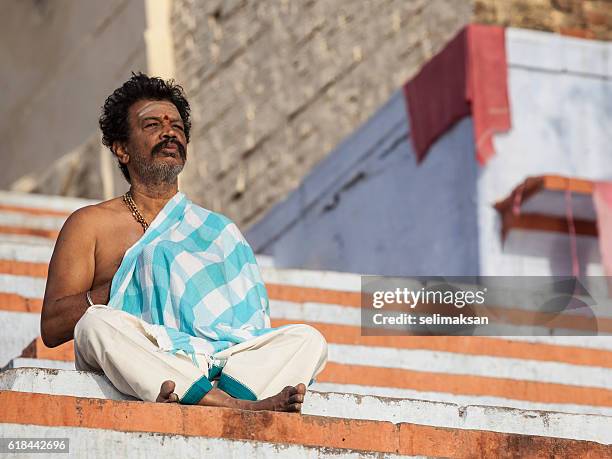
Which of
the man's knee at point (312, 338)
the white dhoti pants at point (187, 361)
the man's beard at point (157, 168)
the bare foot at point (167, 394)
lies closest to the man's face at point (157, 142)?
the man's beard at point (157, 168)

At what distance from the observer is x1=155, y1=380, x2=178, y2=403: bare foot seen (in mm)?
4469

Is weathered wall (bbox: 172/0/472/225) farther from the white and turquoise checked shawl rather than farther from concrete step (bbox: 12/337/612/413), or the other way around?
the white and turquoise checked shawl

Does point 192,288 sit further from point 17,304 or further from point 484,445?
point 17,304

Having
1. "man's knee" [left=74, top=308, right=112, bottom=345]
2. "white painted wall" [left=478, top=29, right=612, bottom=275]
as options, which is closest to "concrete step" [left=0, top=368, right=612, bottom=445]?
"man's knee" [left=74, top=308, right=112, bottom=345]

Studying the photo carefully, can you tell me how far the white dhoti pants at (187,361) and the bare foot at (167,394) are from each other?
0.13 ft

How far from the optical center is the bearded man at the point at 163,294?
15.2 feet

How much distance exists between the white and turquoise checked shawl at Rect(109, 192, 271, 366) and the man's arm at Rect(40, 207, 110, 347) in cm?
12

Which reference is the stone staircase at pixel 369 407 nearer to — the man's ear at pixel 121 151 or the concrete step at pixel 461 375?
the concrete step at pixel 461 375

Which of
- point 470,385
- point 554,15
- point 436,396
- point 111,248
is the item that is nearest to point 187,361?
point 111,248

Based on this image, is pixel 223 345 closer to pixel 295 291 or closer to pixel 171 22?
pixel 295 291

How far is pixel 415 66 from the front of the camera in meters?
11.1

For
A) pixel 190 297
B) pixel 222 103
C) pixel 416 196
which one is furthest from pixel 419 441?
pixel 222 103

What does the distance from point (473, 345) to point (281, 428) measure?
2.49 m

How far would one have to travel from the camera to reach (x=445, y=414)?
4734 mm
